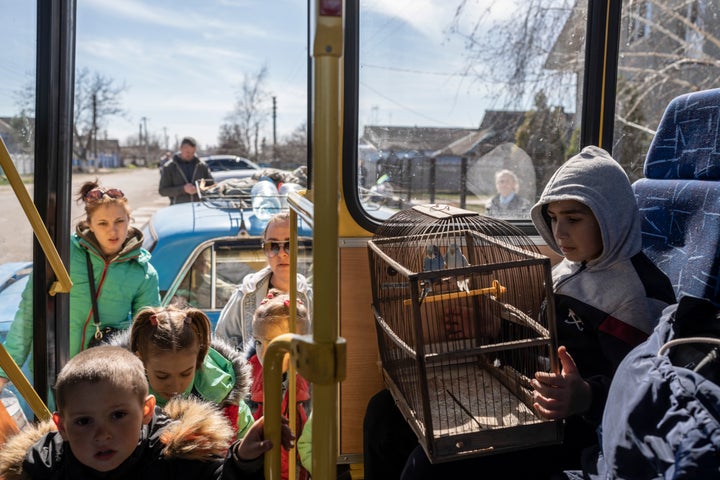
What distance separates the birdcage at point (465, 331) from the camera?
5.65ft

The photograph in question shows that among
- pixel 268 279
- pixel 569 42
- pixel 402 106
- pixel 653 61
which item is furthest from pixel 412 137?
pixel 653 61

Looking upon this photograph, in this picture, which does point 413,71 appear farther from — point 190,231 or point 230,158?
point 230,158

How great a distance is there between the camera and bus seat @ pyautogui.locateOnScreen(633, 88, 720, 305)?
71.1 inches

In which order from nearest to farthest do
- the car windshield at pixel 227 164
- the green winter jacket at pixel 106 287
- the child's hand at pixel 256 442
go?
1. the child's hand at pixel 256 442
2. the green winter jacket at pixel 106 287
3. the car windshield at pixel 227 164

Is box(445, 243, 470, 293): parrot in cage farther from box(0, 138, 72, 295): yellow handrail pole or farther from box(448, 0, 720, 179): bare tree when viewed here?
box(0, 138, 72, 295): yellow handrail pole

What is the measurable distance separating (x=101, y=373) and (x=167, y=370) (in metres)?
0.60

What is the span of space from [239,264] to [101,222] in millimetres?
1870

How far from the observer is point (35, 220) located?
220 cm

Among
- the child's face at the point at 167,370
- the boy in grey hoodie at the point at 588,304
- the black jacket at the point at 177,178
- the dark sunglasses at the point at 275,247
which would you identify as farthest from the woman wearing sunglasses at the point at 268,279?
the black jacket at the point at 177,178

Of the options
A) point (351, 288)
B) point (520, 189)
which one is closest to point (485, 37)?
point (520, 189)

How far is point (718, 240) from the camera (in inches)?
69.5

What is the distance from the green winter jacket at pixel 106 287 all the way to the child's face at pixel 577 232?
2112mm

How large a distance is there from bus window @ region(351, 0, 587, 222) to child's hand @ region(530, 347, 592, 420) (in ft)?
3.58

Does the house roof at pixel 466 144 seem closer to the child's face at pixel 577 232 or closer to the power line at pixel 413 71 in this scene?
the power line at pixel 413 71
